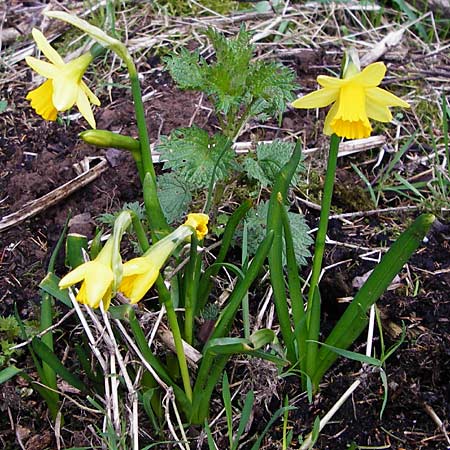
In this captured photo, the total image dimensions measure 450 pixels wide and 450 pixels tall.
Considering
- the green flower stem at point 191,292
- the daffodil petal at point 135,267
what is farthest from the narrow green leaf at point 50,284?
the daffodil petal at point 135,267

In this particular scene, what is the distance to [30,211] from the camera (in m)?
2.19

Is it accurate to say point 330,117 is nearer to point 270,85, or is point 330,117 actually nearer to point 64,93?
point 270,85

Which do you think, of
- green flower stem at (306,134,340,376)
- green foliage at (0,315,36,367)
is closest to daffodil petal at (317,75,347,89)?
green flower stem at (306,134,340,376)

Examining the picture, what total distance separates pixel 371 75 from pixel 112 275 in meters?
0.64

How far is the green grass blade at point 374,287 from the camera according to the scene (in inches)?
56.7

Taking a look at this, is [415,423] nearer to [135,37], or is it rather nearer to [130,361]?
[130,361]

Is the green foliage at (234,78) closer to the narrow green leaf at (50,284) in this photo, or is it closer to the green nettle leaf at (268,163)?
the green nettle leaf at (268,163)

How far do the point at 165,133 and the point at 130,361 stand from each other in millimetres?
1026

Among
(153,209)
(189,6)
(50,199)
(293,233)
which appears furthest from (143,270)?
(189,6)

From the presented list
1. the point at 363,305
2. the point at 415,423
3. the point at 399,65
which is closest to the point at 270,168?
the point at 363,305

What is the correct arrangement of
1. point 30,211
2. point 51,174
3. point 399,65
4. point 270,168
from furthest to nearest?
point 399,65 < point 51,174 < point 30,211 < point 270,168

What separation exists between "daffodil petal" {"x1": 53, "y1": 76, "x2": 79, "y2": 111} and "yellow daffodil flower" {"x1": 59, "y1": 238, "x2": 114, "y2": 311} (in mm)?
329

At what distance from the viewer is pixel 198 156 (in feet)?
5.93

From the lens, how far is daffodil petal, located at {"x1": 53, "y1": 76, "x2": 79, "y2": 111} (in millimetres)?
1393
